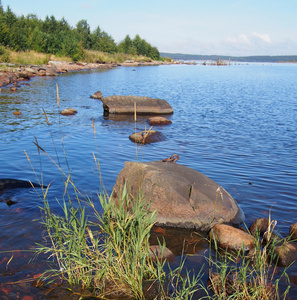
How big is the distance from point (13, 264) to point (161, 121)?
12.1m

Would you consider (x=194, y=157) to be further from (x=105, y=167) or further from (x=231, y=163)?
(x=105, y=167)

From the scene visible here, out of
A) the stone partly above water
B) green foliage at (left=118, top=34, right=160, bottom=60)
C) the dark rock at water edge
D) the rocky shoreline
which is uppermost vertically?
green foliage at (left=118, top=34, right=160, bottom=60)

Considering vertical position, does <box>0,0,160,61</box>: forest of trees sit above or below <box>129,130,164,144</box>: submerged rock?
above

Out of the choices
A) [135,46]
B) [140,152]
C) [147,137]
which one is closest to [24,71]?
A: [147,137]

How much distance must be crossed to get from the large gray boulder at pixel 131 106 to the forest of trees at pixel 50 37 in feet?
111

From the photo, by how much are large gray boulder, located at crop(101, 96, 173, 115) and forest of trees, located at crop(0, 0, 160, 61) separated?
33756 millimetres

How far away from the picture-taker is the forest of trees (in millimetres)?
49688

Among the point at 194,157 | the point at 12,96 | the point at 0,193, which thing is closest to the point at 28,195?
the point at 0,193

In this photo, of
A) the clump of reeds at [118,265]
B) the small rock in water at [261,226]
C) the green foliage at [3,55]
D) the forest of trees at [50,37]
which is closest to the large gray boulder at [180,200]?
the small rock in water at [261,226]

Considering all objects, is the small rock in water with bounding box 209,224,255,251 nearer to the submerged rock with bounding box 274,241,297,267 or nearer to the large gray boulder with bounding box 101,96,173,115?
the submerged rock with bounding box 274,241,297,267

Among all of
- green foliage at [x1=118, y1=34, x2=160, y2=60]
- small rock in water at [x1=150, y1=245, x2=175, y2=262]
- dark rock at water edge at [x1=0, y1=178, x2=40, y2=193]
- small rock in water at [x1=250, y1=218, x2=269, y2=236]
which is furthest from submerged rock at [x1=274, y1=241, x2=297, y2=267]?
green foliage at [x1=118, y1=34, x2=160, y2=60]

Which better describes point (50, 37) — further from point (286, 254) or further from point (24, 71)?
point (286, 254)

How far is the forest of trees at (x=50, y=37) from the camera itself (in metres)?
49.7

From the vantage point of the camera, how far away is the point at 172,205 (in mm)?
6008
